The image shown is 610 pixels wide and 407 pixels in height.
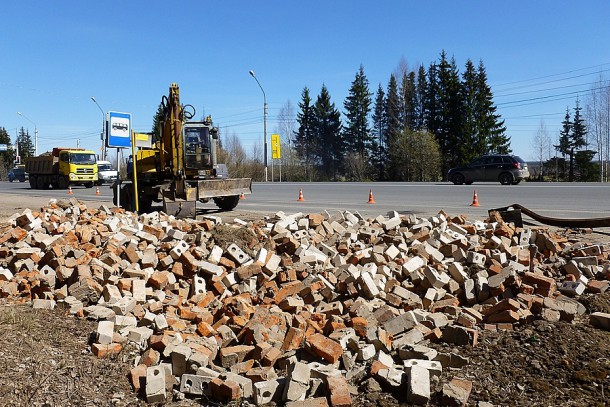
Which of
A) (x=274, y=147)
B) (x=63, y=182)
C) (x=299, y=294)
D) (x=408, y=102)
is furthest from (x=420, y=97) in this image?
(x=299, y=294)

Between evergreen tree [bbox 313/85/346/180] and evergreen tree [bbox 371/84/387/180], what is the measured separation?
4.31 metres

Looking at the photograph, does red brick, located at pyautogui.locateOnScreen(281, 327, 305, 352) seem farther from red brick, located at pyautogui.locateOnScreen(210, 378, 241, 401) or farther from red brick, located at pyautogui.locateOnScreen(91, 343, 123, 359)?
red brick, located at pyautogui.locateOnScreen(91, 343, 123, 359)

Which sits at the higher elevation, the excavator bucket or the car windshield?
the car windshield

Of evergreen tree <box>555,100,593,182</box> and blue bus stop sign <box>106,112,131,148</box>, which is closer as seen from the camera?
blue bus stop sign <box>106,112,131,148</box>

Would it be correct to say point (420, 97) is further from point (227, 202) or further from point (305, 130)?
point (227, 202)

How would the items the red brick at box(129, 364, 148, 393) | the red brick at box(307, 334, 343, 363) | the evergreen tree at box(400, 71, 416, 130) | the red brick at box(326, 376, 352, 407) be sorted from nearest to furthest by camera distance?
the red brick at box(326, 376, 352, 407), the red brick at box(129, 364, 148, 393), the red brick at box(307, 334, 343, 363), the evergreen tree at box(400, 71, 416, 130)

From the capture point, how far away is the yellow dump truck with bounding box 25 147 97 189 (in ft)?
124

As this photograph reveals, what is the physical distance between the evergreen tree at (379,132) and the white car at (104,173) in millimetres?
30008

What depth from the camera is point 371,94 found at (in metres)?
65.9

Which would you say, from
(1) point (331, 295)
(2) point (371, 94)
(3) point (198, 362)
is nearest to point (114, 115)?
(1) point (331, 295)

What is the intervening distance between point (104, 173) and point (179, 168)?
101 feet

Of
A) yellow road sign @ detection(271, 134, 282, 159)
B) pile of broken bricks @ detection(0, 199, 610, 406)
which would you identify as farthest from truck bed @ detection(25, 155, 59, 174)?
pile of broken bricks @ detection(0, 199, 610, 406)

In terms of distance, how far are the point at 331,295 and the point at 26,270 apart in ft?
13.2

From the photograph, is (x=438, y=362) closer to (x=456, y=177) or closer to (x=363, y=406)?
(x=363, y=406)
